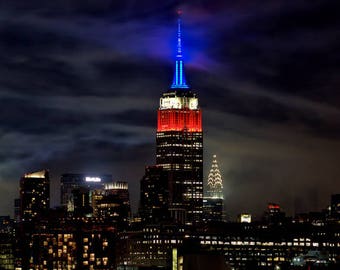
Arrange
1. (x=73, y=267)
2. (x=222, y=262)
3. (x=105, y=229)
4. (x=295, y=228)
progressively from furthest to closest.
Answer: (x=295, y=228)
(x=105, y=229)
(x=73, y=267)
(x=222, y=262)

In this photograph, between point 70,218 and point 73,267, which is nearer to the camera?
point 73,267

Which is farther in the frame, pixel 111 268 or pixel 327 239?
pixel 327 239

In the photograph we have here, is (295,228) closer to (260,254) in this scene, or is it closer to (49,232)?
(260,254)

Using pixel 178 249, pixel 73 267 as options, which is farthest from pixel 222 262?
pixel 73 267

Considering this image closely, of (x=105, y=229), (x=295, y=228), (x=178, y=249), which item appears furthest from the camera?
(x=295, y=228)

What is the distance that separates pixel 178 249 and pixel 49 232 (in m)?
97.8

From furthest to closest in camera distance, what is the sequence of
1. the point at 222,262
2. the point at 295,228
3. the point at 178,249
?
1. the point at 295,228
2. the point at 178,249
3. the point at 222,262

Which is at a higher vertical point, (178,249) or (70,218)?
(70,218)

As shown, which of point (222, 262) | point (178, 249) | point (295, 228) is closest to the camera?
point (222, 262)

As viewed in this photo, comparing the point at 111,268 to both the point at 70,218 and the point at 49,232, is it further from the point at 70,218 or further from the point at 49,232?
the point at 70,218

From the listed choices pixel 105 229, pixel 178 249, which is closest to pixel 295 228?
pixel 105 229

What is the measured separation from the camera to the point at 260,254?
163875 millimetres

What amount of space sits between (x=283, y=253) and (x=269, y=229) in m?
12.9

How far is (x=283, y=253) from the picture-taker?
162125mm
